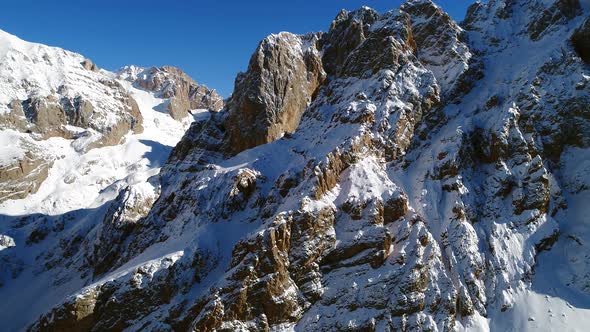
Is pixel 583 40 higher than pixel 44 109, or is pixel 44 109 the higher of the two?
pixel 44 109

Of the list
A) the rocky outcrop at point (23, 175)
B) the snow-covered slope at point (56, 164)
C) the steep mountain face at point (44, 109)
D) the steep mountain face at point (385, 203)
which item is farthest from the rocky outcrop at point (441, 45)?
the steep mountain face at point (44, 109)

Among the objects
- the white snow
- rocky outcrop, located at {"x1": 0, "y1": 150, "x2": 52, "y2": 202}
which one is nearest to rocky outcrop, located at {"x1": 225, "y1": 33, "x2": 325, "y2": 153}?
the white snow

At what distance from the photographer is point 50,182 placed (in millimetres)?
111500

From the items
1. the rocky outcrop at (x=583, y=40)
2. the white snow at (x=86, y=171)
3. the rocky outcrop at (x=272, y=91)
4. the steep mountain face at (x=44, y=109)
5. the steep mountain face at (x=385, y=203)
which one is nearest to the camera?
the steep mountain face at (x=385, y=203)

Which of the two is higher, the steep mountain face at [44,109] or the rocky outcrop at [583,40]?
the steep mountain face at [44,109]

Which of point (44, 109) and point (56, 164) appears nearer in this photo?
point (56, 164)

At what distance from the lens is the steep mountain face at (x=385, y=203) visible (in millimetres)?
42812

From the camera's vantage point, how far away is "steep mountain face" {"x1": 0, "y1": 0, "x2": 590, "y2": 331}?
140ft

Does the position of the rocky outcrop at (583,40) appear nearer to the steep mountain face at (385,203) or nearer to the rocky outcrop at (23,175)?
the steep mountain face at (385,203)

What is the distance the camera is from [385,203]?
1921 inches

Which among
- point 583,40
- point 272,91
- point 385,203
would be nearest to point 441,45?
point 583,40

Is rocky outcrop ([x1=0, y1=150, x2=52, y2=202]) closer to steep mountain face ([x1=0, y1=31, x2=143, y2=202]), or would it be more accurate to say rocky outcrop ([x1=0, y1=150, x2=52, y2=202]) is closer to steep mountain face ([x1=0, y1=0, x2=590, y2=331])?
steep mountain face ([x1=0, y1=31, x2=143, y2=202])

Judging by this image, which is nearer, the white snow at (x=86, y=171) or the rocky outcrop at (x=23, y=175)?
the rocky outcrop at (x=23, y=175)

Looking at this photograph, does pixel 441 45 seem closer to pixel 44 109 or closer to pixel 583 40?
pixel 583 40
